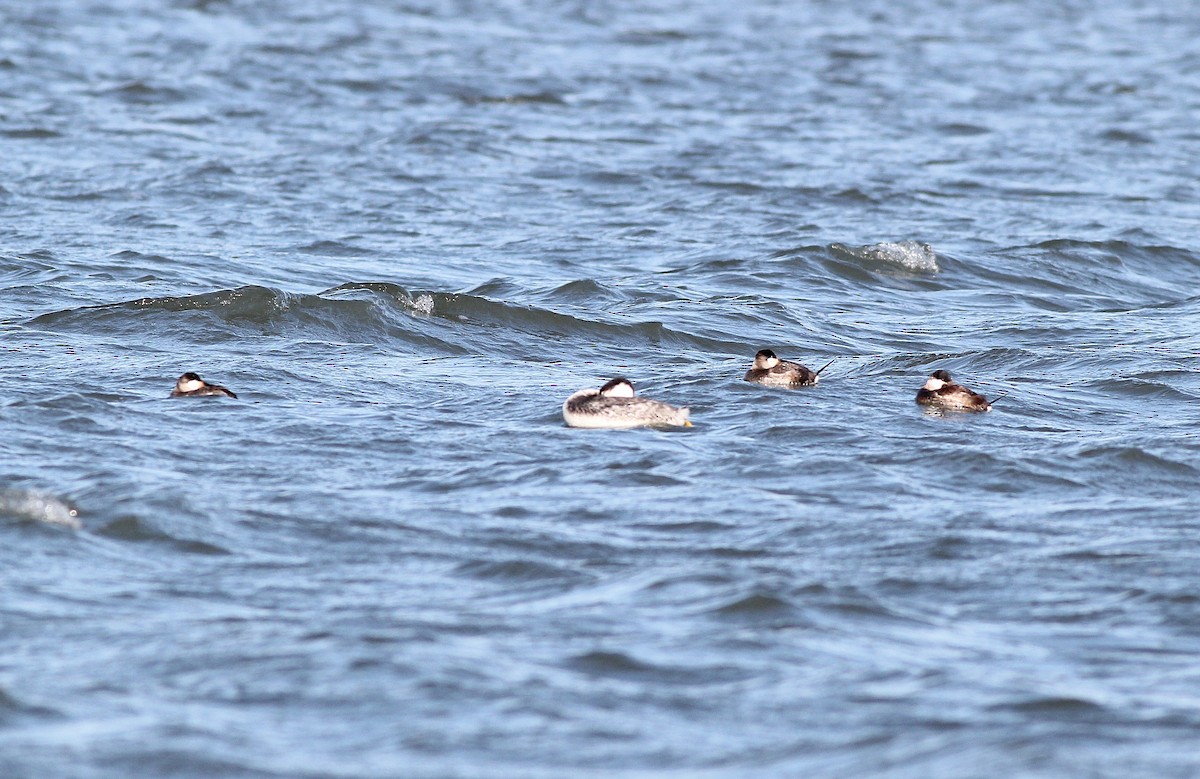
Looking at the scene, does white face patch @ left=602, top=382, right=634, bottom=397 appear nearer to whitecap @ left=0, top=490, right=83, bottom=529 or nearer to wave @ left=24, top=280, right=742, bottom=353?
wave @ left=24, top=280, right=742, bottom=353

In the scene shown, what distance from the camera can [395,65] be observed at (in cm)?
3306

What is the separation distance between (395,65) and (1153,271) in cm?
1772

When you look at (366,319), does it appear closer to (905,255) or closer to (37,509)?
(37,509)

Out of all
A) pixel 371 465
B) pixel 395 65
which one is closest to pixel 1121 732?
pixel 371 465

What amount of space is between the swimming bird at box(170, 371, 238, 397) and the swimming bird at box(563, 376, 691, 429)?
94.0 inches

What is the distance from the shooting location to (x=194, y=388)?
38.8 feet

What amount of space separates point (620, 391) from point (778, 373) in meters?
1.62

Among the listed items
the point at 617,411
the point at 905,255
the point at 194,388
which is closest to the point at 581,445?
the point at 617,411

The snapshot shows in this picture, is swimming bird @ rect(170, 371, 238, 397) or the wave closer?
swimming bird @ rect(170, 371, 238, 397)

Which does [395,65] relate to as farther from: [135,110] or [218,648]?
[218,648]

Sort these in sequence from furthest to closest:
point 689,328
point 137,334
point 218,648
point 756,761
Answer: point 689,328 → point 137,334 → point 218,648 → point 756,761

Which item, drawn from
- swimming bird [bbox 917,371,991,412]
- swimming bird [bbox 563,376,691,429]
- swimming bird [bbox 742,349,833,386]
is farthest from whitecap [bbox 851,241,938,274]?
swimming bird [bbox 563,376,691,429]

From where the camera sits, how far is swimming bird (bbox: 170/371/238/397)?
38.7ft

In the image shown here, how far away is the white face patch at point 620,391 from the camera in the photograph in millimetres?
11719
